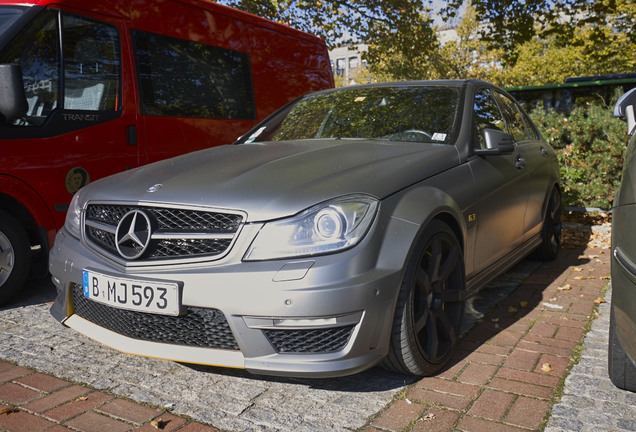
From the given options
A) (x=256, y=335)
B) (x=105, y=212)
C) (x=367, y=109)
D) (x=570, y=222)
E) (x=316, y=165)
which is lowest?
(x=570, y=222)

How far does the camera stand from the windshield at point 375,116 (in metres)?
3.77

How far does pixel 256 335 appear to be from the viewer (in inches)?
101

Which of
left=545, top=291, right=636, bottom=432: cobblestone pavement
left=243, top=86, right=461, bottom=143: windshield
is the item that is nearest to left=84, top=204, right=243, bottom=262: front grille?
left=243, top=86, right=461, bottom=143: windshield

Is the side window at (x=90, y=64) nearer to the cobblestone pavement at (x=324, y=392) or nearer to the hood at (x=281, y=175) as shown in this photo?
the hood at (x=281, y=175)

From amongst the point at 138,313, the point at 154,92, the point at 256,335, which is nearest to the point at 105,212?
the point at 138,313

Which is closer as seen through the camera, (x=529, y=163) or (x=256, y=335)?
(x=256, y=335)

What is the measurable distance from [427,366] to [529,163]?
232 cm

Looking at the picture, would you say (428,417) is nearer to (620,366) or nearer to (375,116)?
(620,366)

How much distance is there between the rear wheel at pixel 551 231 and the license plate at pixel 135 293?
371 centimetres

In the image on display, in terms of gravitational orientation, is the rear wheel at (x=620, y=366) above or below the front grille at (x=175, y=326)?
below

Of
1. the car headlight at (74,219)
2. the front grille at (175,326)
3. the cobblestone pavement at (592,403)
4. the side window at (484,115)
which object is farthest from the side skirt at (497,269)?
the car headlight at (74,219)

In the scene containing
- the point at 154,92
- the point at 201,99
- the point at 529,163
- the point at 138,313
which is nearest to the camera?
the point at 138,313

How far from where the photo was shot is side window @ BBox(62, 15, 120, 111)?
15.2ft

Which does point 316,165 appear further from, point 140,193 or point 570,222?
point 570,222
